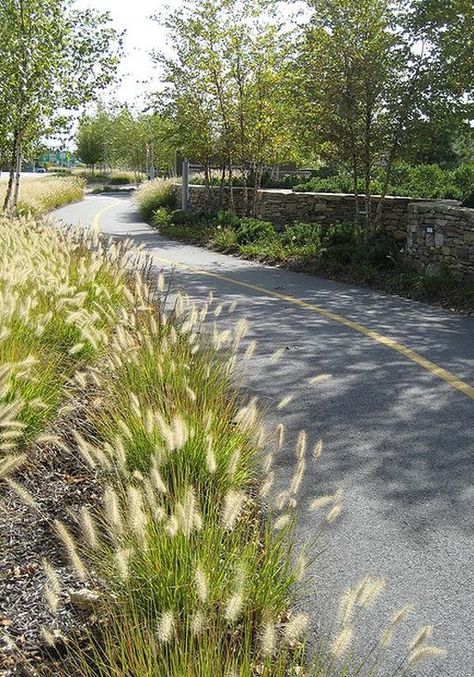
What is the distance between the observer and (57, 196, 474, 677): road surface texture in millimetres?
3135

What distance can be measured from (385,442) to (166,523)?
2681 millimetres

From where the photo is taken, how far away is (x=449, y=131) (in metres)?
13.9

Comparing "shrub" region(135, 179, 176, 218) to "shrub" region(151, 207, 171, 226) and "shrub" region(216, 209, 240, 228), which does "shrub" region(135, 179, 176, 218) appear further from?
"shrub" region(216, 209, 240, 228)

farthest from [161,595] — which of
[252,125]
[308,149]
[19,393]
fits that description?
[252,125]

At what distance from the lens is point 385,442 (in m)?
5.05

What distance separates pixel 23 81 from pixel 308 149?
24.5 ft

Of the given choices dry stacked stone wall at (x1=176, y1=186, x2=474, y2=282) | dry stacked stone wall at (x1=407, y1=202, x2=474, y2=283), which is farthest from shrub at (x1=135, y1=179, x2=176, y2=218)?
dry stacked stone wall at (x1=407, y1=202, x2=474, y2=283)

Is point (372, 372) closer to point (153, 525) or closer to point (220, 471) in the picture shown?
point (220, 471)

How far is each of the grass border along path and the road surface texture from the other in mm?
185

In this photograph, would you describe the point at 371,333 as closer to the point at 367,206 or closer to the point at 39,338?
the point at 39,338

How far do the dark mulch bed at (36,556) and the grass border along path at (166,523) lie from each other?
0.02 meters

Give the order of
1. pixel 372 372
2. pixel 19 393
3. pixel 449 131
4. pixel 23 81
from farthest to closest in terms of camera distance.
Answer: pixel 23 81
pixel 449 131
pixel 372 372
pixel 19 393

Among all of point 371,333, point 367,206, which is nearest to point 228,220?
point 367,206

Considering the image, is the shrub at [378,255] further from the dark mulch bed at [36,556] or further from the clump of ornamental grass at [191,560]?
the dark mulch bed at [36,556]
